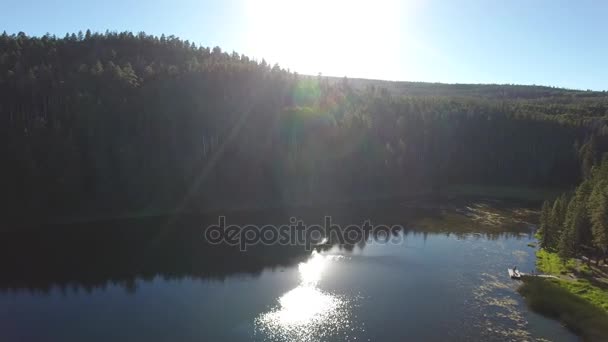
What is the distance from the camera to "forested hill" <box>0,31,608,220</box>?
82.8 meters

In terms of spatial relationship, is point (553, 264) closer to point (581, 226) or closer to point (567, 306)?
point (581, 226)

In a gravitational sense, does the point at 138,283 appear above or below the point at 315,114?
below

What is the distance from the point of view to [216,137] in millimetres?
102875

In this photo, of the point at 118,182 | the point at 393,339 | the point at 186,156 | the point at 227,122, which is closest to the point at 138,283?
the point at 393,339

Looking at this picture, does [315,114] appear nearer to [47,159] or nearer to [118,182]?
[118,182]

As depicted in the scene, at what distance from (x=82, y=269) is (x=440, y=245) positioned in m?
49.1

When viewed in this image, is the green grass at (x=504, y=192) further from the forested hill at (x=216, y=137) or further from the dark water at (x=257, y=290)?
the dark water at (x=257, y=290)

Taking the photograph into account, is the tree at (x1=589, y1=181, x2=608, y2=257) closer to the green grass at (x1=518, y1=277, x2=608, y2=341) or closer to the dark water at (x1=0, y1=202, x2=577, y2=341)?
the green grass at (x1=518, y1=277, x2=608, y2=341)

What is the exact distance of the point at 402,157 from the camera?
122 metres

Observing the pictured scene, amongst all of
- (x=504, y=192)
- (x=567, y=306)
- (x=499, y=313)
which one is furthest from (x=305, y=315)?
(x=504, y=192)

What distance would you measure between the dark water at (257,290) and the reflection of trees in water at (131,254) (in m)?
0.18

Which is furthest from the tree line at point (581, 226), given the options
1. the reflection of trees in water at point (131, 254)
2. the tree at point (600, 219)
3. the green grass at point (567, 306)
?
the reflection of trees in water at point (131, 254)

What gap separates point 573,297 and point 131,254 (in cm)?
5255

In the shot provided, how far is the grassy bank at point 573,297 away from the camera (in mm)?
40531
